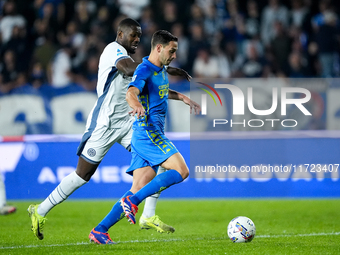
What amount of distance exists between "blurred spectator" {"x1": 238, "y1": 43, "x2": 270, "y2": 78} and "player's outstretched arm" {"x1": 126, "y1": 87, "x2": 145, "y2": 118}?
745 centimetres

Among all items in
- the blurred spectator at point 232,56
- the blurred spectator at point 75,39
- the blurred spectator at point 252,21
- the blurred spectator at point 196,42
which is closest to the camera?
the blurred spectator at point 196,42

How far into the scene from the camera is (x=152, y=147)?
17.8 ft

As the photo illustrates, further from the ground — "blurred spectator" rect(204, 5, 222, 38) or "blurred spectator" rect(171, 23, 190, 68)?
"blurred spectator" rect(204, 5, 222, 38)

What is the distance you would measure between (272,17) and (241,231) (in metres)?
8.98

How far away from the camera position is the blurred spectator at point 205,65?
12.1m

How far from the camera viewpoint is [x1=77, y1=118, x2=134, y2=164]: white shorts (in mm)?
5859

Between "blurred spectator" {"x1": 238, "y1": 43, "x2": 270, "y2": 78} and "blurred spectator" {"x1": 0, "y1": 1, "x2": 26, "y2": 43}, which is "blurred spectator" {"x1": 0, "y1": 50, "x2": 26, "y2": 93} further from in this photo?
"blurred spectator" {"x1": 238, "y1": 43, "x2": 270, "y2": 78}

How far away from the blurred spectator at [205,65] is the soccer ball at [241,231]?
271 inches

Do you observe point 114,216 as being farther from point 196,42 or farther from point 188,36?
point 188,36

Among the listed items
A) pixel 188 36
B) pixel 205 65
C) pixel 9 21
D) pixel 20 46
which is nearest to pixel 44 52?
pixel 20 46

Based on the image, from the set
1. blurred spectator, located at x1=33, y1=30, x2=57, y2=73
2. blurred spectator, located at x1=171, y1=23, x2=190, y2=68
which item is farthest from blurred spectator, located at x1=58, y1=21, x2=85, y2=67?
blurred spectator, located at x1=171, y1=23, x2=190, y2=68

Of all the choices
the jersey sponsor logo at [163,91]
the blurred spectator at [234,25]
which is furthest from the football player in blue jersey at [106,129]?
the blurred spectator at [234,25]

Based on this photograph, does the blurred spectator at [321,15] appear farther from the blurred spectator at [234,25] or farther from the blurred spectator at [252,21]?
the blurred spectator at [234,25]

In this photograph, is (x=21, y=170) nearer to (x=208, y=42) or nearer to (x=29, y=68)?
(x=29, y=68)
